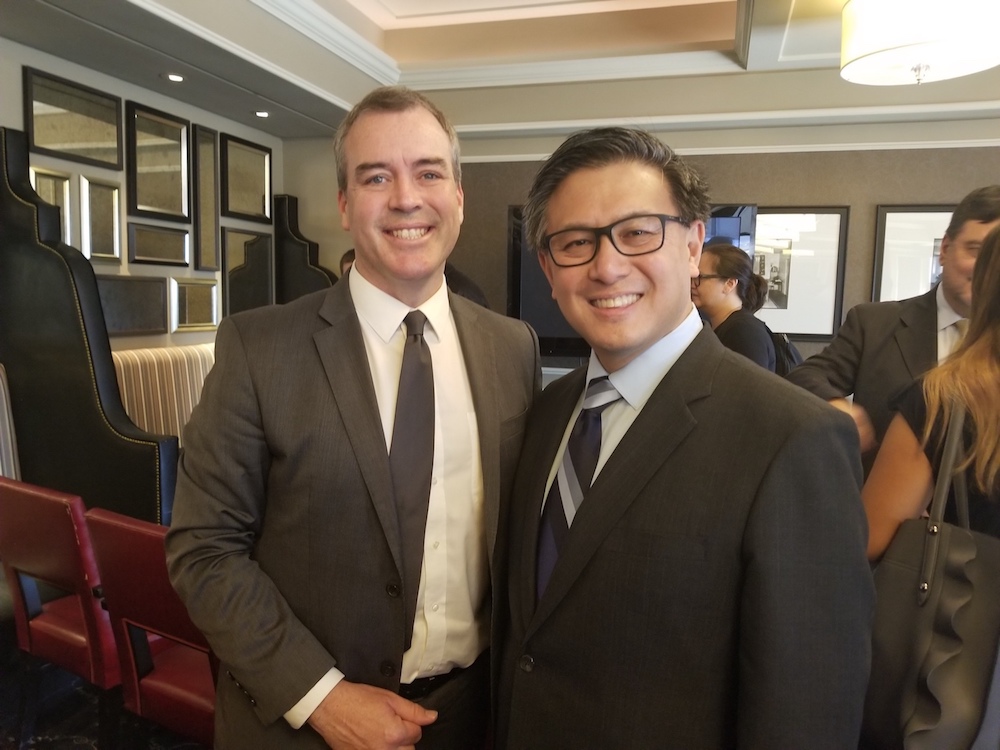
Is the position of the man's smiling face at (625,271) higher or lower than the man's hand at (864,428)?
higher

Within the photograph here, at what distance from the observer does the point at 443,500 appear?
1187 millimetres

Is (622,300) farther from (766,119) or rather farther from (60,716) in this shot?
(766,119)

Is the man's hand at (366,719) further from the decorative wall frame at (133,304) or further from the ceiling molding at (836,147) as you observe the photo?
the ceiling molding at (836,147)

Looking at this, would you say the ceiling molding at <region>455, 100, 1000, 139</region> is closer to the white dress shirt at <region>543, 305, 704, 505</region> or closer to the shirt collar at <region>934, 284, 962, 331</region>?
the shirt collar at <region>934, 284, 962, 331</region>

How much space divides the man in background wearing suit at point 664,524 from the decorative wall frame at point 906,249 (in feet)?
13.7

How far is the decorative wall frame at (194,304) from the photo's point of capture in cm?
434

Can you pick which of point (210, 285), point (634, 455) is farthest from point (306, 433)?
point (210, 285)

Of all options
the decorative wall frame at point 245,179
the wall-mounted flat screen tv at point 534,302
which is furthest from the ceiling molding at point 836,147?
the decorative wall frame at point 245,179

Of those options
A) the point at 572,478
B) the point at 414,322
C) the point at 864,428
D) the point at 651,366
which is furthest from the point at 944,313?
the point at 414,322

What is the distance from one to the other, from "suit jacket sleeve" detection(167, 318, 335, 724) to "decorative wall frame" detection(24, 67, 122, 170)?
3212 mm

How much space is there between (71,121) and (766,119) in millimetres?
4267

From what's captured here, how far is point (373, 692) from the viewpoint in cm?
109

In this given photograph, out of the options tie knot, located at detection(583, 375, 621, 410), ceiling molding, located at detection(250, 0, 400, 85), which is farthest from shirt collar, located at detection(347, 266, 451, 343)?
ceiling molding, located at detection(250, 0, 400, 85)

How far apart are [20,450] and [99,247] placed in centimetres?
119
